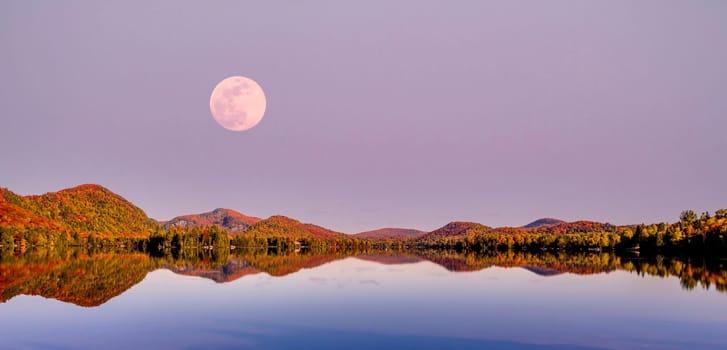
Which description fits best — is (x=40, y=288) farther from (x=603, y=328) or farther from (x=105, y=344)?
(x=603, y=328)

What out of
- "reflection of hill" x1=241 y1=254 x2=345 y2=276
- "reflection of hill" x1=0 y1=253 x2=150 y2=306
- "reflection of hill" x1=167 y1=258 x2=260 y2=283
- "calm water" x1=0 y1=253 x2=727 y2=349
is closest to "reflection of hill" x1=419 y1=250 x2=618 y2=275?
"reflection of hill" x1=241 y1=254 x2=345 y2=276

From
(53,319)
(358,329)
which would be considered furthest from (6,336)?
(358,329)

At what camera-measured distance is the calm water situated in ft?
79.5

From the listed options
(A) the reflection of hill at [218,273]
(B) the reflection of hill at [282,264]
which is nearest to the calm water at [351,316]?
(A) the reflection of hill at [218,273]

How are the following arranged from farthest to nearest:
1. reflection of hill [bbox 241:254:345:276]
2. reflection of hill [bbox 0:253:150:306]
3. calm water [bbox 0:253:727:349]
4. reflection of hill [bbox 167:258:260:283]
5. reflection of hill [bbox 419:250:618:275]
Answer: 1. reflection of hill [bbox 419:250:618:275]
2. reflection of hill [bbox 241:254:345:276]
3. reflection of hill [bbox 167:258:260:283]
4. reflection of hill [bbox 0:253:150:306]
5. calm water [bbox 0:253:727:349]

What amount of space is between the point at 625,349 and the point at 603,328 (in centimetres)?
574

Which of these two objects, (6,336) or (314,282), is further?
(314,282)

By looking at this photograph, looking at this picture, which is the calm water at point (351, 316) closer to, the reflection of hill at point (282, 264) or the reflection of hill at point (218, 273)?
the reflection of hill at point (218, 273)

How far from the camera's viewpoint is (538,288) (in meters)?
50.6

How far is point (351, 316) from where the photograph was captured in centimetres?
3169

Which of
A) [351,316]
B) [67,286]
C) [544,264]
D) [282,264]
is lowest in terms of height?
[351,316]

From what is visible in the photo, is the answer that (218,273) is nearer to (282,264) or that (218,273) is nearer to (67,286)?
(67,286)

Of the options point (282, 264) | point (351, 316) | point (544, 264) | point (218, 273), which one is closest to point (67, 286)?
point (218, 273)

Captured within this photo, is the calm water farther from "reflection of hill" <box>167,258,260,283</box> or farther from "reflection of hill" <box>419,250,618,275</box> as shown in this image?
"reflection of hill" <box>419,250,618,275</box>
